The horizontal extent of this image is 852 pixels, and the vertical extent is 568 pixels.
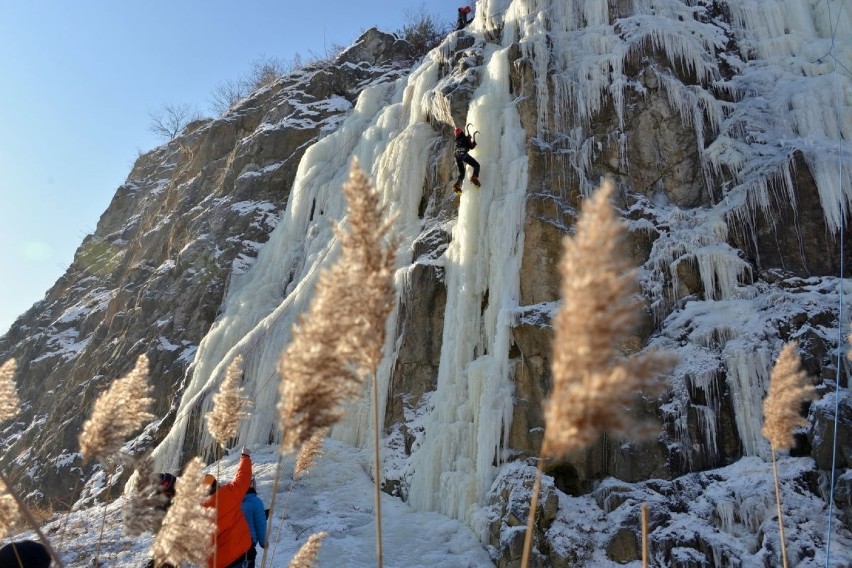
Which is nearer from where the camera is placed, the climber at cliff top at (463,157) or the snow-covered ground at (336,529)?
the snow-covered ground at (336,529)

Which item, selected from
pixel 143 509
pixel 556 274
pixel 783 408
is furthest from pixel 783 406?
pixel 556 274

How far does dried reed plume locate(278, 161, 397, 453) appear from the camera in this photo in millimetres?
1759

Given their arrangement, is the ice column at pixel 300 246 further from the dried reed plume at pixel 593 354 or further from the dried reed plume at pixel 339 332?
the dried reed plume at pixel 593 354

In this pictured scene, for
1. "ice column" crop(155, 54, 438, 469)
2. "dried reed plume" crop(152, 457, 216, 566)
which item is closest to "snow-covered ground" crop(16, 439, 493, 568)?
"ice column" crop(155, 54, 438, 469)

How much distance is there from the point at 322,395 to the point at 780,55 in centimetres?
1361

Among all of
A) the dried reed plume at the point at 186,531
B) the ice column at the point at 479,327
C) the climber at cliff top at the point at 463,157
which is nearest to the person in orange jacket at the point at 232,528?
the dried reed plume at the point at 186,531

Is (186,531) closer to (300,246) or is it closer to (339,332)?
(339,332)

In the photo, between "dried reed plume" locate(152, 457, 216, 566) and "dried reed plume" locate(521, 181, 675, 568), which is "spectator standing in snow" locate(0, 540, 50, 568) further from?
"dried reed plume" locate(521, 181, 675, 568)

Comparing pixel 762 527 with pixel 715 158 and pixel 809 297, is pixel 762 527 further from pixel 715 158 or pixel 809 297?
pixel 715 158

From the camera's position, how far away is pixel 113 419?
2.35 meters

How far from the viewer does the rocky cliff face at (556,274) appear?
7.71 m

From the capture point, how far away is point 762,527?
22.0 ft

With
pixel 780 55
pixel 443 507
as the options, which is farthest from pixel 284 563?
pixel 780 55

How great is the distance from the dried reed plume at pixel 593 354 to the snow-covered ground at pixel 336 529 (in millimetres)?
5719
